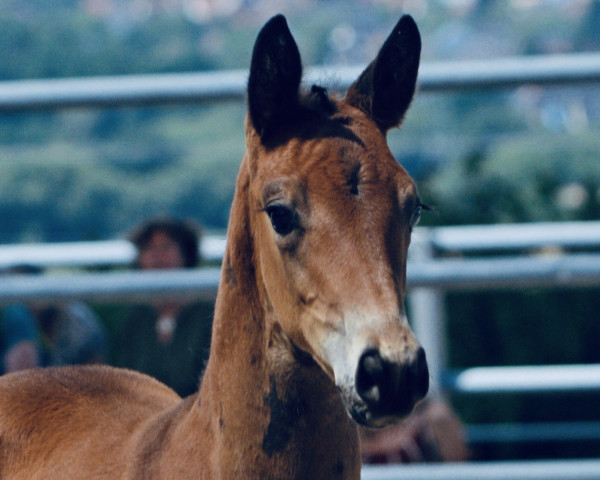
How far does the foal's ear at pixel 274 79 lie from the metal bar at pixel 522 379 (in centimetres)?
120

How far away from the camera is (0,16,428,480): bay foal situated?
2.04m

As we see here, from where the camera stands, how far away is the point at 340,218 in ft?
6.91

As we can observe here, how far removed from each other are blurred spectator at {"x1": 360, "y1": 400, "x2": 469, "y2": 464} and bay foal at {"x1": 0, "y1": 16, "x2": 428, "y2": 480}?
4.33 ft

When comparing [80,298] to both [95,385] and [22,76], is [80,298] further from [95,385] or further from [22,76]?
[22,76]

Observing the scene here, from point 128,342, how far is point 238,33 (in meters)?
43.8

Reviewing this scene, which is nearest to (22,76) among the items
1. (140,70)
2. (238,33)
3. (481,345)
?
(140,70)

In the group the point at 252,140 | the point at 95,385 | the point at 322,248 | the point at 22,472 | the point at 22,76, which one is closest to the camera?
the point at 322,248

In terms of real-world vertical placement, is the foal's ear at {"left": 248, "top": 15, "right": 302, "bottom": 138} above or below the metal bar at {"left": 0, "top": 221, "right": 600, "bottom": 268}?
above

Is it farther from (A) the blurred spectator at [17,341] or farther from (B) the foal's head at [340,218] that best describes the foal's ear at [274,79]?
(A) the blurred spectator at [17,341]

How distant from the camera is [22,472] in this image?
8.39 ft

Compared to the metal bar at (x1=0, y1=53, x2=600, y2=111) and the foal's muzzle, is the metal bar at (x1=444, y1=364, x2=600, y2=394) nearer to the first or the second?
the metal bar at (x1=0, y1=53, x2=600, y2=111)

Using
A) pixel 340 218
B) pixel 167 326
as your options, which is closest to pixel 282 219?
pixel 340 218

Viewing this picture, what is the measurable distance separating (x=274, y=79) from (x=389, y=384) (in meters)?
0.82

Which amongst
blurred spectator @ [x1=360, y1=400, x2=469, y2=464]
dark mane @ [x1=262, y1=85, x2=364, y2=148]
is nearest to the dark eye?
dark mane @ [x1=262, y1=85, x2=364, y2=148]
